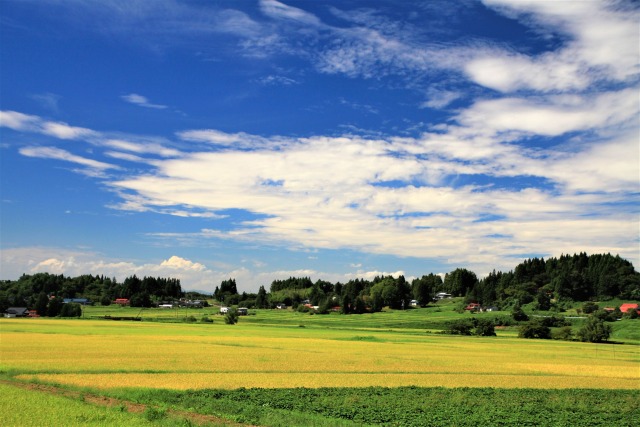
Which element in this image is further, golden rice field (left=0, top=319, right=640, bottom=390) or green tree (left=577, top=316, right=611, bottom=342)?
green tree (left=577, top=316, right=611, bottom=342)

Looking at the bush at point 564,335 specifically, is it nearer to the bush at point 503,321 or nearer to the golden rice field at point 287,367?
the bush at point 503,321

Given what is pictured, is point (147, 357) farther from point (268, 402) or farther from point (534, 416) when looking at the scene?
point (534, 416)

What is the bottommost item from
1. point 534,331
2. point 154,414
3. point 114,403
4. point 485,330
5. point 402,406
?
point 485,330

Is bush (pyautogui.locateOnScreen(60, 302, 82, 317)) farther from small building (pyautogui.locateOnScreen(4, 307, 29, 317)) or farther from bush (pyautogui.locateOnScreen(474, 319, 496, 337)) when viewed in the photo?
bush (pyautogui.locateOnScreen(474, 319, 496, 337))

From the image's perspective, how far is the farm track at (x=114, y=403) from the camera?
2605 cm

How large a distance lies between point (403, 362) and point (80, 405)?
1406 inches

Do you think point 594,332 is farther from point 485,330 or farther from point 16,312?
point 16,312

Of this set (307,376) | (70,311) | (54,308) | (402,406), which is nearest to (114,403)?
(402,406)

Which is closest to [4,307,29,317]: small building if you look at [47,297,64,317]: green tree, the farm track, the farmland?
[47,297,64,317]: green tree

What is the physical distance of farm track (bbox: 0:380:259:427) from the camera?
26.0 meters

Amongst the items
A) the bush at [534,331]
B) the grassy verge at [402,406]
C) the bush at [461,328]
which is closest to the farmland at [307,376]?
the grassy verge at [402,406]

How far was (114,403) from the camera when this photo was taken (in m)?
30.1

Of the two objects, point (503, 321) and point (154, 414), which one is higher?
point (154, 414)

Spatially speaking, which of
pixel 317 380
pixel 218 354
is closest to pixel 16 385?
pixel 317 380
